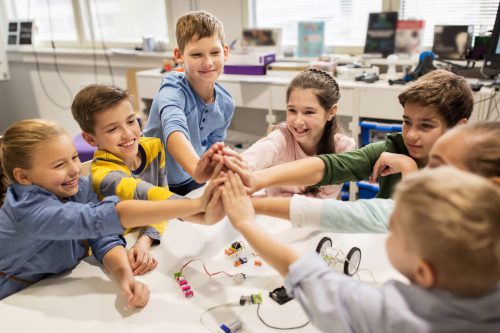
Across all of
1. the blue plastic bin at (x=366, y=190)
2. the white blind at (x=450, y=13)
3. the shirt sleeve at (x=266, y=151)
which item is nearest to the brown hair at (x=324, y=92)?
the shirt sleeve at (x=266, y=151)

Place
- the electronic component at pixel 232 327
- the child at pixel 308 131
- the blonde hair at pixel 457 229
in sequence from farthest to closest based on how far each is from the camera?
the child at pixel 308 131 → the electronic component at pixel 232 327 → the blonde hair at pixel 457 229

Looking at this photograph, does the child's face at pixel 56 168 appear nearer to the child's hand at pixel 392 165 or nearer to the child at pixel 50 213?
the child at pixel 50 213

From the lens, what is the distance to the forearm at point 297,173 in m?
1.36

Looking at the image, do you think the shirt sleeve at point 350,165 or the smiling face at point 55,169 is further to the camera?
the shirt sleeve at point 350,165

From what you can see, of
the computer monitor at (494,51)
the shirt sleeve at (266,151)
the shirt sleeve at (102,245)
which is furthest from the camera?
the computer monitor at (494,51)

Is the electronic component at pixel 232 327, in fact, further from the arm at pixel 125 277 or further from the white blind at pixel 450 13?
the white blind at pixel 450 13

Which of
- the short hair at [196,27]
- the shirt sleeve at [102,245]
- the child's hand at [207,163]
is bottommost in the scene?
the shirt sleeve at [102,245]

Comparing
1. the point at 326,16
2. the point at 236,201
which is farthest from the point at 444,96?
the point at 326,16

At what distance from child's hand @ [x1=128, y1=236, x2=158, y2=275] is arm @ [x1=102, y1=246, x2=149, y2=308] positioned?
0.8 inches

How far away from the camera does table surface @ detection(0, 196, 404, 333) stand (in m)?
1.00

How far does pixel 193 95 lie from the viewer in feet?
5.84

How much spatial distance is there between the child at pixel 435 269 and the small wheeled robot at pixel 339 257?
447mm

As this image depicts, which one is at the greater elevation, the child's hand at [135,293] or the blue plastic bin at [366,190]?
the child's hand at [135,293]

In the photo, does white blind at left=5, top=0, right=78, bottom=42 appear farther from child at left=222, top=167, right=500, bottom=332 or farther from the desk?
child at left=222, top=167, right=500, bottom=332
